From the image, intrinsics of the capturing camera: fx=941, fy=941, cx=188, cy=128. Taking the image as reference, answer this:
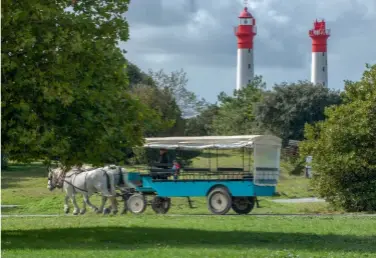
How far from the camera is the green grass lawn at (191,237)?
59.8 feet

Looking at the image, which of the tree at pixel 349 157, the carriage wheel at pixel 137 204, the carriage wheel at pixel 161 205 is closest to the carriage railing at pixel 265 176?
the tree at pixel 349 157

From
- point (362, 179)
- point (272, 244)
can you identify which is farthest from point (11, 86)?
point (362, 179)

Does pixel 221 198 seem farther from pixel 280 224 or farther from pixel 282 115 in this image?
pixel 282 115

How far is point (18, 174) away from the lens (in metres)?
56.8

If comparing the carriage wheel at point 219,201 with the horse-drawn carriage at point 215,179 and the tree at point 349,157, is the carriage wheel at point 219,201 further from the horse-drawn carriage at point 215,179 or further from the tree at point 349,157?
the tree at point 349,157

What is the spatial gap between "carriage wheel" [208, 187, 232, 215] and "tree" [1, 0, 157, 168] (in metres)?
9.38

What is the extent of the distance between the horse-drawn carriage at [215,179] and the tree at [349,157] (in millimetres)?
2068

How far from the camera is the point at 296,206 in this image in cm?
3659

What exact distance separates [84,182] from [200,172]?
4.05 meters

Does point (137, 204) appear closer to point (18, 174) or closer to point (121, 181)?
point (121, 181)

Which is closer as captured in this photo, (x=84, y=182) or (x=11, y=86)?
(x=11, y=86)

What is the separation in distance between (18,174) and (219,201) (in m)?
27.4

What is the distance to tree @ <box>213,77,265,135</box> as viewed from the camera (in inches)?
3036

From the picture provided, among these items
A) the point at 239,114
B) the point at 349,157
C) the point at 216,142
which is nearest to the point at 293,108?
the point at 239,114
